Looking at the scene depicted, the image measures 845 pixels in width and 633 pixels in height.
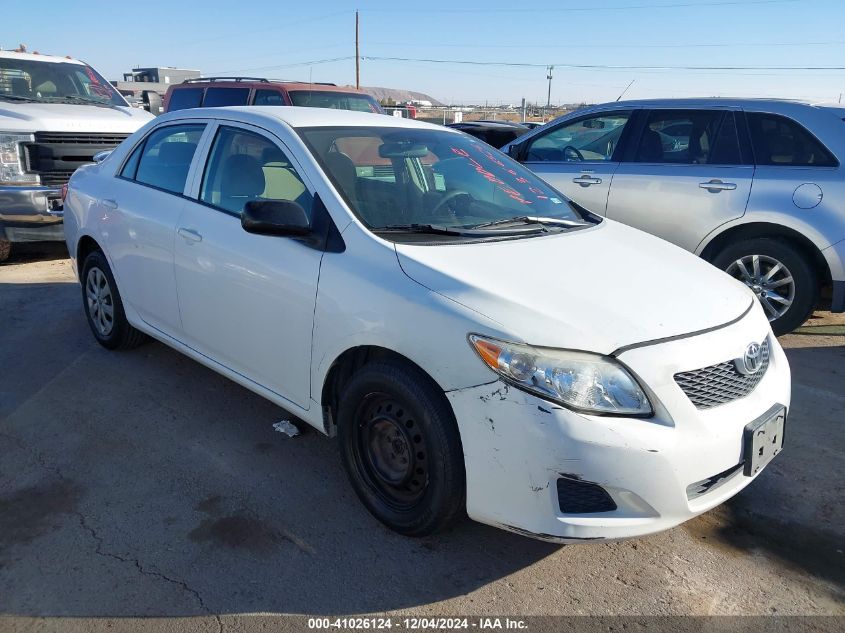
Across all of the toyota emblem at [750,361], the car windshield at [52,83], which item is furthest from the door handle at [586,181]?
the car windshield at [52,83]

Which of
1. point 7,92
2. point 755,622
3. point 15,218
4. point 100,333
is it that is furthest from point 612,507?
point 7,92

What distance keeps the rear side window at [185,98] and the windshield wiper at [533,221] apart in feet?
26.6

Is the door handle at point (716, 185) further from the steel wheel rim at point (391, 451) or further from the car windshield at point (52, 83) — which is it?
the car windshield at point (52, 83)

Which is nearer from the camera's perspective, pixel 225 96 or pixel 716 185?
pixel 716 185

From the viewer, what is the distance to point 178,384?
453 cm

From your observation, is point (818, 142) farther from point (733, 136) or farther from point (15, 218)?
point (15, 218)

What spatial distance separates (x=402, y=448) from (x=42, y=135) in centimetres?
666

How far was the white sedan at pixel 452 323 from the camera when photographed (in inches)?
94.7

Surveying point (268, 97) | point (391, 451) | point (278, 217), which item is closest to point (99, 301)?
point (278, 217)

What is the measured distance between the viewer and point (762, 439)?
2.66 meters

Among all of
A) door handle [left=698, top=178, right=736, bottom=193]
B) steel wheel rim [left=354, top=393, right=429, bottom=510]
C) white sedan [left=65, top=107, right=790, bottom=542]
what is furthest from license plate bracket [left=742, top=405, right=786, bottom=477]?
door handle [left=698, top=178, right=736, bottom=193]

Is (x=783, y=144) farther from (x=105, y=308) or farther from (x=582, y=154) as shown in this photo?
(x=105, y=308)

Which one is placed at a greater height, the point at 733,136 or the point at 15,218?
the point at 733,136

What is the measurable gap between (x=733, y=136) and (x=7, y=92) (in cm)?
800
